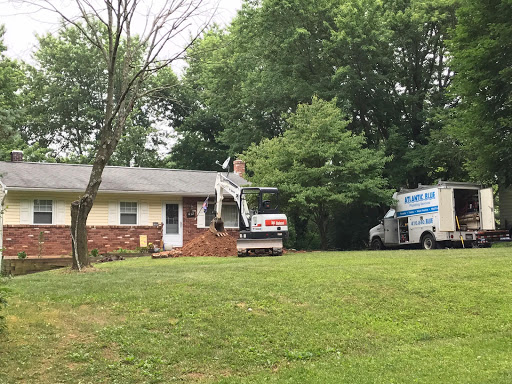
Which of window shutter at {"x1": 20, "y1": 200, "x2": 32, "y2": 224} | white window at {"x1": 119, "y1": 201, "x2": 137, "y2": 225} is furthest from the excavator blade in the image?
window shutter at {"x1": 20, "y1": 200, "x2": 32, "y2": 224}

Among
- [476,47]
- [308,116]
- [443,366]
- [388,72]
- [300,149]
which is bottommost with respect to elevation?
[443,366]

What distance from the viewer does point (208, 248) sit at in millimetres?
18078

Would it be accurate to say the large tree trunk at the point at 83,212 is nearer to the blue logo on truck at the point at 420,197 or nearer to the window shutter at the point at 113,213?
the window shutter at the point at 113,213

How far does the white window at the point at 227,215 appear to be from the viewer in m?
24.1

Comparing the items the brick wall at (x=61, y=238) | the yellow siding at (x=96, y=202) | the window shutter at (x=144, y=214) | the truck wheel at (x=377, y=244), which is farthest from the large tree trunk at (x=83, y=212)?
the truck wheel at (x=377, y=244)

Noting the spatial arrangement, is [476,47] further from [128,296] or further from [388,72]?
[128,296]

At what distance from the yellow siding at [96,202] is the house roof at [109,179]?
44 centimetres

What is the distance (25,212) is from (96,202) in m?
Result: 2.90

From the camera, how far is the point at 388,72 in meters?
27.9

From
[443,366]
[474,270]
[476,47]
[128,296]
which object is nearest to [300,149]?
[476,47]

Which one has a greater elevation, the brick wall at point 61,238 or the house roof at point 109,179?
the house roof at point 109,179

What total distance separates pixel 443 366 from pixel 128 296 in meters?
5.01

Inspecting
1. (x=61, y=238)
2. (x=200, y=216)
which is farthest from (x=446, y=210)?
(x=61, y=238)

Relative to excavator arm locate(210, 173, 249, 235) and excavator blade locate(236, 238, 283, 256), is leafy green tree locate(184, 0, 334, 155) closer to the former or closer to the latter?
excavator arm locate(210, 173, 249, 235)
